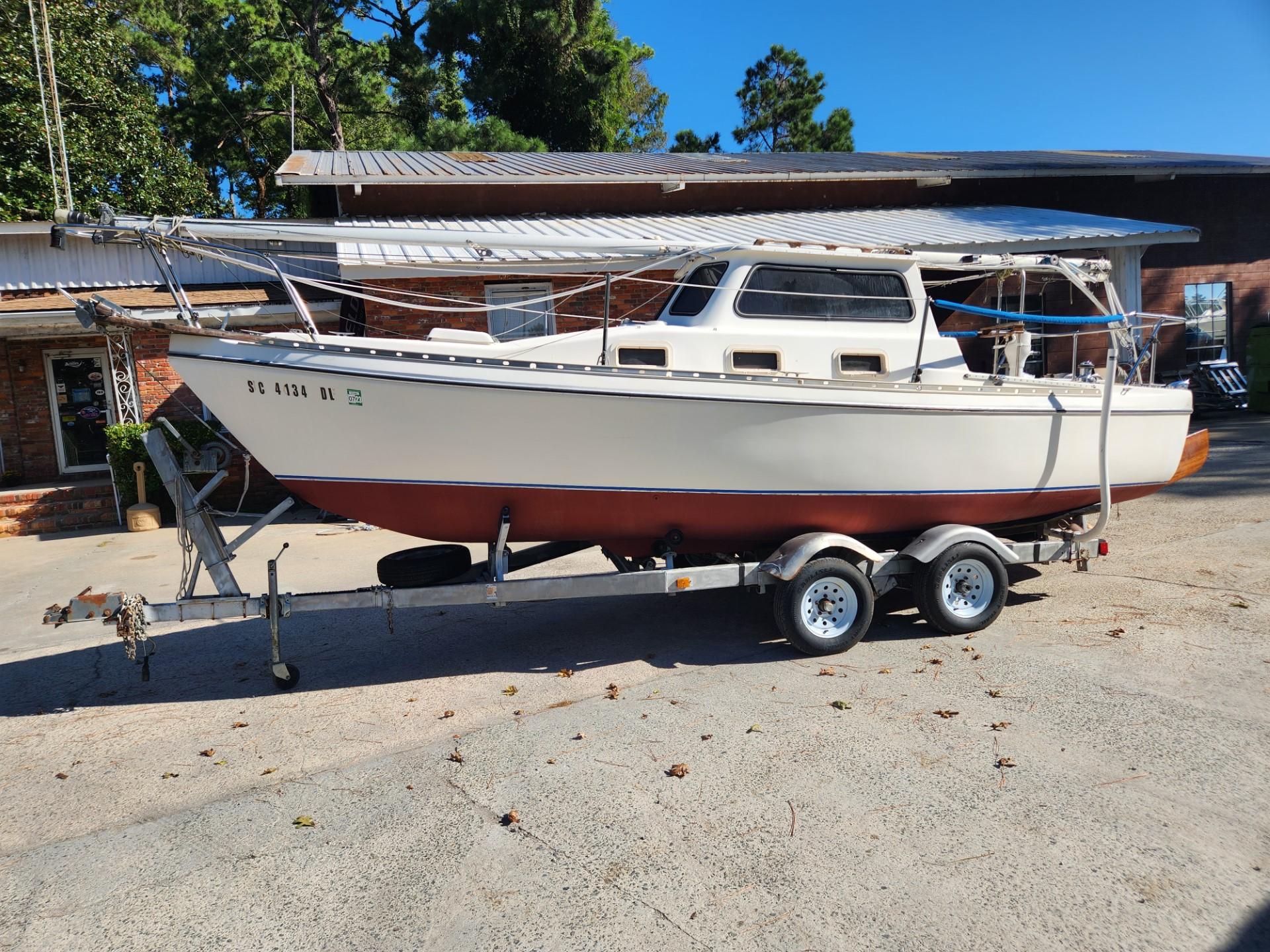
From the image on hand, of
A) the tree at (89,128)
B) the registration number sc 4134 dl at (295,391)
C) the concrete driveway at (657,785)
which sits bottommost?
the concrete driveway at (657,785)

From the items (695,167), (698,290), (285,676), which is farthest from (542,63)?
(285,676)

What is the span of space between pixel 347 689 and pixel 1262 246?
19.1 meters

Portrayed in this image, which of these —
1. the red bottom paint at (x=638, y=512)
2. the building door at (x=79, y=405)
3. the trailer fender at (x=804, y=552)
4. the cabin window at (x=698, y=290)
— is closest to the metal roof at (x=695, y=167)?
the building door at (x=79, y=405)

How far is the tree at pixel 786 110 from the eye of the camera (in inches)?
1382

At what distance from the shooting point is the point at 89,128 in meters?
18.9

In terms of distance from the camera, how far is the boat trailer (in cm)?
501

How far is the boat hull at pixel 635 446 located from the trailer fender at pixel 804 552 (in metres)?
0.29

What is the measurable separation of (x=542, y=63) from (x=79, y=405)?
54.6 ft

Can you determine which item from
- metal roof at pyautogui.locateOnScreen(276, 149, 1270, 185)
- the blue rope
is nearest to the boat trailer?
the blue rope

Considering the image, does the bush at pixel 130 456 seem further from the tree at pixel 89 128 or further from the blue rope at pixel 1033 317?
the blue rope at pixel 1033 317

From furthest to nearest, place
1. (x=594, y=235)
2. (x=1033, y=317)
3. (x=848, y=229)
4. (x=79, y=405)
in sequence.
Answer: (x=79, y=405) → (x=848, y=229) → (x=594, y=235) → (x=1033, y=317)

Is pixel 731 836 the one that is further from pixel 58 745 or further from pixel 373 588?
pixel 58 745

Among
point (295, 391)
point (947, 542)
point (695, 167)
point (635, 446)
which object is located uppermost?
point (695, 167)

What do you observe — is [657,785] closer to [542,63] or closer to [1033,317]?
[1033,317]
